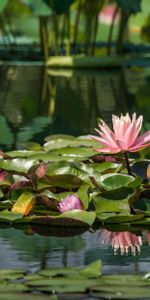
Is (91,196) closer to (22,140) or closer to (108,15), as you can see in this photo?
(22,140)

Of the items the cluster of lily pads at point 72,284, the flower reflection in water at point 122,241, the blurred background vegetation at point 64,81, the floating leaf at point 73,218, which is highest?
the cluster of lily pads at point 72,284

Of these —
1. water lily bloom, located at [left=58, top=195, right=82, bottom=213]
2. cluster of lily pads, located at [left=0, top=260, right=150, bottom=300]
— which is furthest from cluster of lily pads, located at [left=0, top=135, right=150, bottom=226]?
cluster of lily pads, located at [left=0, top=260, right=150, bottom=300]

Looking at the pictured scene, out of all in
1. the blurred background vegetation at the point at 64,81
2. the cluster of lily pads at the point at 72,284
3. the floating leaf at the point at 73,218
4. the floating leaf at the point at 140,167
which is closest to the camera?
the cluster of lily pads at the point at 72,284

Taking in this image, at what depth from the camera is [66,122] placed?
4523 millimetres

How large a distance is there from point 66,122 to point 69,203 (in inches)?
78.7

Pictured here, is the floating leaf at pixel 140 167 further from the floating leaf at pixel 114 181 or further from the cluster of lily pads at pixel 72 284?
the cluster of lily pads at pixel 72 284

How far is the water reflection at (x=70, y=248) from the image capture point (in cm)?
215

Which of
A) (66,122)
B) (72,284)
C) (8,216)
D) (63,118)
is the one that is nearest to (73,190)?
(8,216)

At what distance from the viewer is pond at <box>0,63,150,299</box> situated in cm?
222

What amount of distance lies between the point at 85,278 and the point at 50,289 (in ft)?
0.31

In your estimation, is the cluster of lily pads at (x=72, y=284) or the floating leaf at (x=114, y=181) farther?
the floating leaf at (x=114, y=181)

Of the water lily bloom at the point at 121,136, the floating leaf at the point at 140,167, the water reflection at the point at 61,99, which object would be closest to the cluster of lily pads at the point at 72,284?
the water lily bloom at the point at 121,136

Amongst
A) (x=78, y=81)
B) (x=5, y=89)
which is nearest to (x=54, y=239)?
(x=5, y=89)

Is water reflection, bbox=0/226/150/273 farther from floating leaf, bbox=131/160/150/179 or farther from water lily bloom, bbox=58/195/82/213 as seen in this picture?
floating leaf, bbox=131/160/150/179
